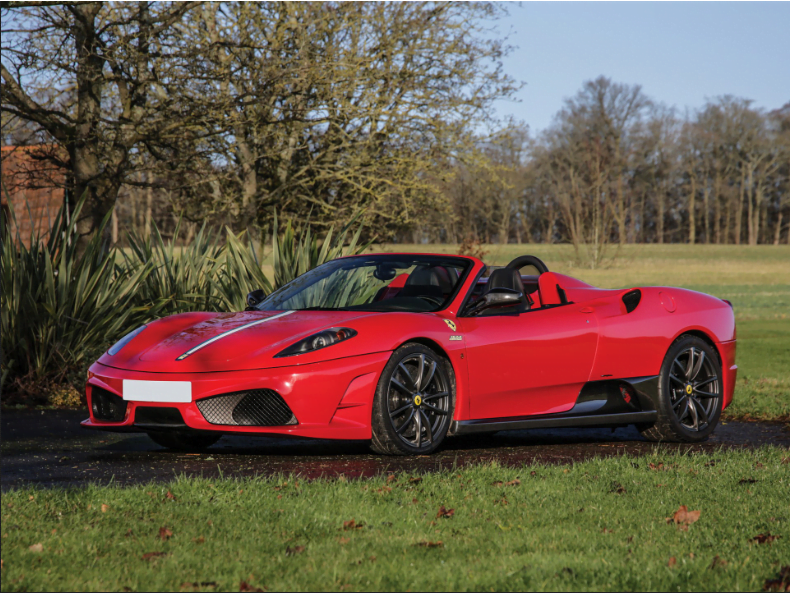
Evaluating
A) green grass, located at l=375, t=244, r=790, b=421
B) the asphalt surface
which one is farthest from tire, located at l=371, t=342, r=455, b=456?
green grass, located at l=375, t=244, r=790, b=421

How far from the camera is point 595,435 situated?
834 centimetres

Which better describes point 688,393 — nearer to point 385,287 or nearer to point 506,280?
point 506,280

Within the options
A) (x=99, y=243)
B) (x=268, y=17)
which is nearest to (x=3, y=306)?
(x=99, y=243)

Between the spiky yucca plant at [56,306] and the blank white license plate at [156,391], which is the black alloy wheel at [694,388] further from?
the spiky yucca plant at [56,306]

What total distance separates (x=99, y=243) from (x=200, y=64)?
5.70m

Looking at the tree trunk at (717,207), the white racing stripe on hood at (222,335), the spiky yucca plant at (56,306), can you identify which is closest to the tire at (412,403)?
the white racing stripe on hood at (222,335)

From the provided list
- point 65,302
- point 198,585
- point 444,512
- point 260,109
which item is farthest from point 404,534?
point 260,109

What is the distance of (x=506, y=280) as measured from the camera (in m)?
7.25

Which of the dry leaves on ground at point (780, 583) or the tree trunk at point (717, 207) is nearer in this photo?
the dry leaves on ground at point (780, 583)

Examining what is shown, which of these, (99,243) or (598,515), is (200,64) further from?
(598,515)

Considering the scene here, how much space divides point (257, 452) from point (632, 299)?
10.7ft

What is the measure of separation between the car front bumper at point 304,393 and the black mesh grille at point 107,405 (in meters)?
0.05

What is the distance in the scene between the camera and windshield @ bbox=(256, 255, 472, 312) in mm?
7020

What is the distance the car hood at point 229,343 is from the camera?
19.7 ft
